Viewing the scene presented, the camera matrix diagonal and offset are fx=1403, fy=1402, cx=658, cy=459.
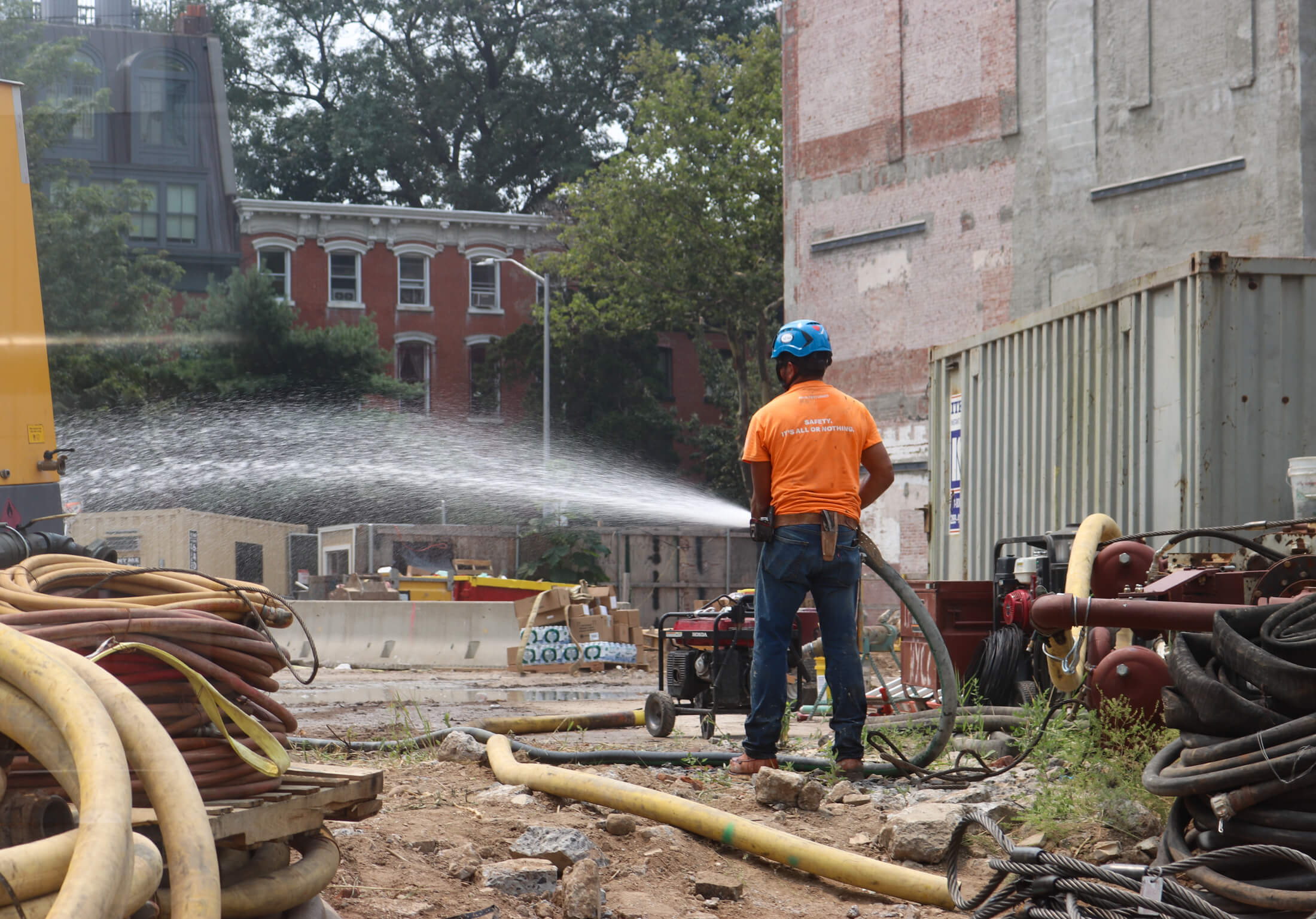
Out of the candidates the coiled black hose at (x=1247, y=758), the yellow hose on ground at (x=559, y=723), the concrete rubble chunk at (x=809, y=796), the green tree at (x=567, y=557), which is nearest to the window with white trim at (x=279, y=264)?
the green tree at (x=567, y=557)

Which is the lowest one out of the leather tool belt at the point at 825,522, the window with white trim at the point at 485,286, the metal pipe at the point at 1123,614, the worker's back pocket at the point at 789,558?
the metal pipe at the point at 1123,614

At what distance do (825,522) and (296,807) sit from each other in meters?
3.37

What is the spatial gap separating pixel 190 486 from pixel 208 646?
103ft

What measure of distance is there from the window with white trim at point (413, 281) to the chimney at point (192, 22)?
37.0 ft

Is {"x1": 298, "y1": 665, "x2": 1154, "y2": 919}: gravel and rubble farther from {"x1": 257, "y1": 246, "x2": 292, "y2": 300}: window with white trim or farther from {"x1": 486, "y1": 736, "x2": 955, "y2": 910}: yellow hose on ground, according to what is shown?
{"x1": 257, "y1": 246, "x2": 292, "y2": 300}: window with white trim

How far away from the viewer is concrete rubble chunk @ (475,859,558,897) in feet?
14.5

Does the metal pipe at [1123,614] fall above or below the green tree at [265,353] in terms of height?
below

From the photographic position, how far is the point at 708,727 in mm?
8781

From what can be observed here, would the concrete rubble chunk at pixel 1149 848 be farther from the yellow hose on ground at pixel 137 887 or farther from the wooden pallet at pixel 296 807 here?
the yellow hose on ground at pixel 137 887

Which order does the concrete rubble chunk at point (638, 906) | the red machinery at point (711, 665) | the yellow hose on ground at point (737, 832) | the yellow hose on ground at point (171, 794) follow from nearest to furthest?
the yellow hose on ground at point (171, 794), the concrete rubble chunk at point (638, 906), the yellow hose on ground at point (737, 832), the red machinery at point (711, 665)

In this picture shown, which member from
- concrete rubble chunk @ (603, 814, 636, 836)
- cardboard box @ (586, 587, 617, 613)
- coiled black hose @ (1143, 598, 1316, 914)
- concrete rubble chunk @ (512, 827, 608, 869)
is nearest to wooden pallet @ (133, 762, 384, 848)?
concrete rubble chunk @ (512, 827, 608, 869)

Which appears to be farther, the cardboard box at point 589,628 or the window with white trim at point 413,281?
the window with white trim at point 413,281

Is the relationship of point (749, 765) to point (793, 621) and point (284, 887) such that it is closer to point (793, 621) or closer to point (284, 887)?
point (793, 621)

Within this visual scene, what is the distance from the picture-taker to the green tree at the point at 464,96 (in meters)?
54.1
